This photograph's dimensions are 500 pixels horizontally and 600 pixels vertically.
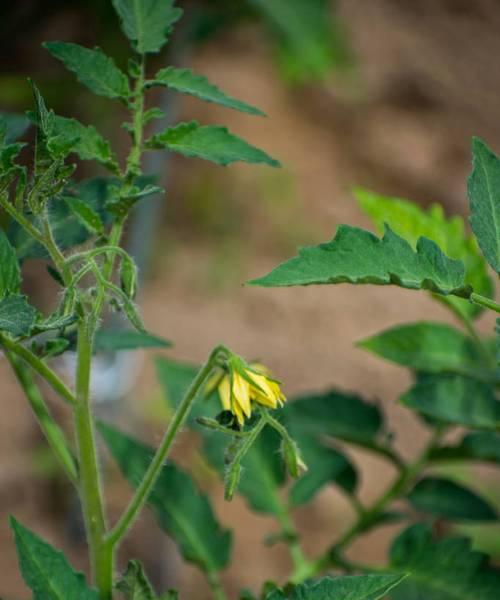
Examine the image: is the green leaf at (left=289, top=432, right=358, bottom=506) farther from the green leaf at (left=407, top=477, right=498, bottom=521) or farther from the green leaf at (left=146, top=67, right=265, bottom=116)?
the green leaf at (left=146, top=67, right=265, bottom=116)

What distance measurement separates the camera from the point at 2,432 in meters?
2.96

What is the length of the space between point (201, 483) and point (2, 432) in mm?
618

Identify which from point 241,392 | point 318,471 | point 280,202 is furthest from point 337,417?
point 280,202

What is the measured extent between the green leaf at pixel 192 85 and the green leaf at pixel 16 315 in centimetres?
26

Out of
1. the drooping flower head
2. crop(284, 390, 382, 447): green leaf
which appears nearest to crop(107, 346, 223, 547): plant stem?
the drooping flower head

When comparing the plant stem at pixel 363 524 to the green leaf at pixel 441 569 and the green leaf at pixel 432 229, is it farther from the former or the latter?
the green leaf at pixel 432 229

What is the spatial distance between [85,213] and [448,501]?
57 centimetres

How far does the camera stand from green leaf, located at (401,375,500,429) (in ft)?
3.43

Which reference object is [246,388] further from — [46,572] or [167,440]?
[46,572]

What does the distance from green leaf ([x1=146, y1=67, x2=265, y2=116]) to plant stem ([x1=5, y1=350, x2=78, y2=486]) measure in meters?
0.28

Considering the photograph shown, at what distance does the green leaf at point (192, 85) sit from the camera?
2.97ft

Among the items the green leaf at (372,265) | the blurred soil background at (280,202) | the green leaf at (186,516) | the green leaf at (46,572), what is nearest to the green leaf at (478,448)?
the green leaf at (186,516)

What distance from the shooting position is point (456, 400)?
3.52 feet

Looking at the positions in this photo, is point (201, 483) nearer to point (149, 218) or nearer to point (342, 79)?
point (149, 218)
